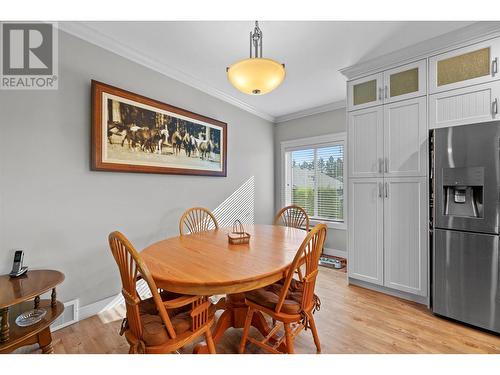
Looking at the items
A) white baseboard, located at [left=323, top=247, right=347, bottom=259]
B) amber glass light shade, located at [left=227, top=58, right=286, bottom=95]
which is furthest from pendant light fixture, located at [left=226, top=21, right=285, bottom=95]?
white baseboard, located at [left=323, top=247, right=347, bottom=259]

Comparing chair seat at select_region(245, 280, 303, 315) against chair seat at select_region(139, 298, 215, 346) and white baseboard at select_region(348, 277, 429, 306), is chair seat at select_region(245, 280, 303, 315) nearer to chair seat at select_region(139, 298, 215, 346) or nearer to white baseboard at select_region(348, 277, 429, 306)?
chair seat at select_region(139, 298, 215, 346)

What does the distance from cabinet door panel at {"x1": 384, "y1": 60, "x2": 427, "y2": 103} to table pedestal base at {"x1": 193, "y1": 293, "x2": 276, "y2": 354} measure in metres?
2.45

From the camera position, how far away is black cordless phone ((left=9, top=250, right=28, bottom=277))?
1590mm

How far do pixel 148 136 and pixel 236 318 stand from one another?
75.2 inches

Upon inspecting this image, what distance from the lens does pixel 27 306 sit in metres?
1.71

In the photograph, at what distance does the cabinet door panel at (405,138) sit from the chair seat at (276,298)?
1663 millimetres

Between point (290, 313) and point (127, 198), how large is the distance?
183 centimetres

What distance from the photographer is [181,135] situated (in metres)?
2.77

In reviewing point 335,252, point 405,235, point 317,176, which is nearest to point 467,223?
point 405,235

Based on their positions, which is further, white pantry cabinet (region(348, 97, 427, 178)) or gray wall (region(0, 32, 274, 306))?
white pantry cabinet (region(348, 97, 427, 178))

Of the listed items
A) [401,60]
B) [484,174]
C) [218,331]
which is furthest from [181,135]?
[484,174]

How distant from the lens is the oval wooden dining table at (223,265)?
3.68 ft

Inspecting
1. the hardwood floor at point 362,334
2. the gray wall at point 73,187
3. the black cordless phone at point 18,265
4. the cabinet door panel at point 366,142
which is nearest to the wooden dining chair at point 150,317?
the hardwood floor at point 362,334

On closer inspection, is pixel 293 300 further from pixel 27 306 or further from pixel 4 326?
pixel 27 306
